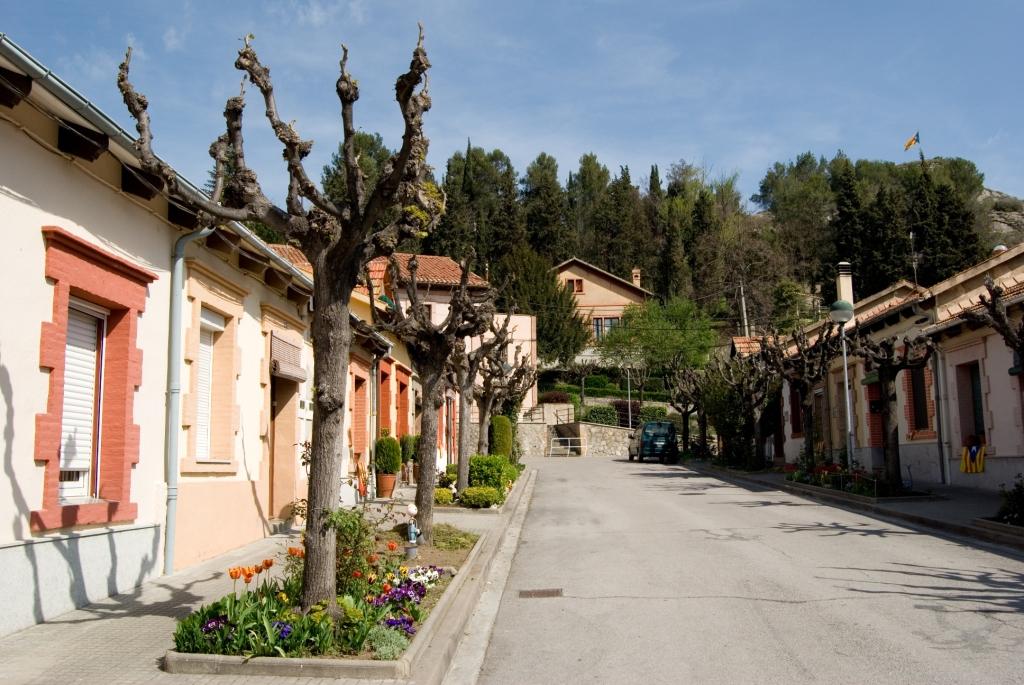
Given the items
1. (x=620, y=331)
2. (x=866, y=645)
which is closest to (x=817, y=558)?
(x=866, y=645)

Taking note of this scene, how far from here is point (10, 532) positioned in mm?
6824

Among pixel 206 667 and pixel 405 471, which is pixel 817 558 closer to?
pixel 206 667

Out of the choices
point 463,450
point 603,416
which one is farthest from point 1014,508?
point 603,416

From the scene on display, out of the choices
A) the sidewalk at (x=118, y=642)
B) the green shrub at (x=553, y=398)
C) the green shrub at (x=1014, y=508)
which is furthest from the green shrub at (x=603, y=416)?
the sidewalk at (x=118, y=642)

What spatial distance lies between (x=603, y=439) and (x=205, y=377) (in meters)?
42.8

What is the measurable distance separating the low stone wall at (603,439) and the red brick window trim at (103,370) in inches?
1740

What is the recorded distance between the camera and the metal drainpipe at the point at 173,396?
9539 millimetres

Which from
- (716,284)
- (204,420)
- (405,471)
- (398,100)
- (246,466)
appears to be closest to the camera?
(398,100)

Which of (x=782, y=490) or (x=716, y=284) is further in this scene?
(x=716, y=284)

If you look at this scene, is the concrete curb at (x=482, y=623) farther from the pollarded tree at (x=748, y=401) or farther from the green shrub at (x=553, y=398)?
the green shrub at (x=553, y=398)

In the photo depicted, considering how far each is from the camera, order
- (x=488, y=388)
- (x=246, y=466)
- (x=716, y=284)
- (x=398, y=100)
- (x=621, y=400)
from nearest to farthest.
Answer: (x=398, y=100) → (x=246, y=466) → (x=488, y=388) → (x=621, y=400) → (x=716, y=284)

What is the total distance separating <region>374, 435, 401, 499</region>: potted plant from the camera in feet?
68.2

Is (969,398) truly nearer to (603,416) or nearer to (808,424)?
(808,424)

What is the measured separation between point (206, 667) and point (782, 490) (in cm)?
2070
